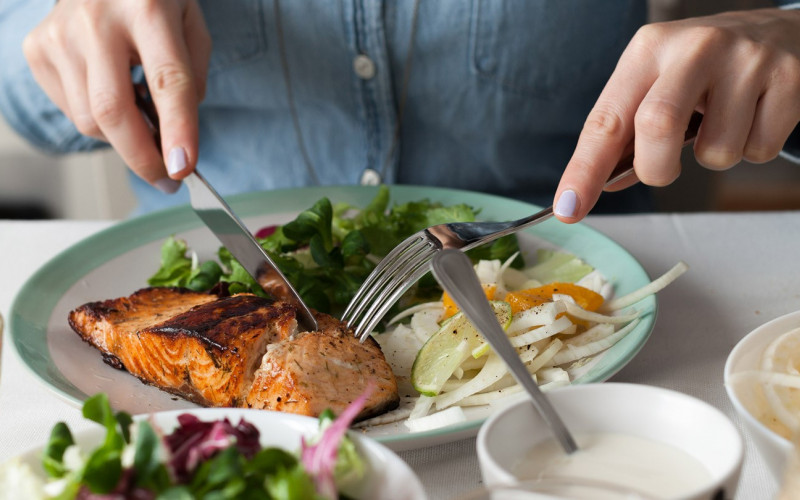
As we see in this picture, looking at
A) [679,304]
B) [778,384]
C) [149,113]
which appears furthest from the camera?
[149,113]

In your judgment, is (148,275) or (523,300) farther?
A: (148,275)

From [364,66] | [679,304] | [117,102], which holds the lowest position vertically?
[679,304]

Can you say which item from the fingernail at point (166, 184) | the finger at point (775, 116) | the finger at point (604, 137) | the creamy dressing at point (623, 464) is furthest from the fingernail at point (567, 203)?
the fingernail at point (166, 184)

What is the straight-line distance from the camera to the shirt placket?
2641 millimetres

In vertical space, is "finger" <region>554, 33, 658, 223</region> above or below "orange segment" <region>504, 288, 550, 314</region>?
above

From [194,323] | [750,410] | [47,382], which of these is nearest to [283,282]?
[194,323]

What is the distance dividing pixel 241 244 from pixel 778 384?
1.14m

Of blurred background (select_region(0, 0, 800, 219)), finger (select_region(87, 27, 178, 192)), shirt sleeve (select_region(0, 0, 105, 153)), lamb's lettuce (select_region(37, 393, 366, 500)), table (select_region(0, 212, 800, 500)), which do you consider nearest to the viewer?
lamb's lettuce (select_region(37, 393, 366, 500))

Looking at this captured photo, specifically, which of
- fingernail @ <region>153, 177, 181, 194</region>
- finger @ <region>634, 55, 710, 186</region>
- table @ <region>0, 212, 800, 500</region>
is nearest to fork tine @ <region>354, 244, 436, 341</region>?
table @ <region>0, 212, 800, 500</region>

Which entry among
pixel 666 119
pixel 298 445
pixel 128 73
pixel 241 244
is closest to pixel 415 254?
pixel 241 244

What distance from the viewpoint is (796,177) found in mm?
4648

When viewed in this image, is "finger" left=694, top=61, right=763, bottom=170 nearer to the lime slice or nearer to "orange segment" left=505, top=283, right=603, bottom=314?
"orange segment" left=505, top=283, right=603, bottom=314

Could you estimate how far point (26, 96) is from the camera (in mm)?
2896

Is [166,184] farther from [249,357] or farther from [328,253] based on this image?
[249,357]
